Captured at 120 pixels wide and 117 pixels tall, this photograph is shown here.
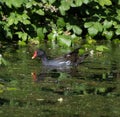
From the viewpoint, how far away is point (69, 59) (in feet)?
36.8

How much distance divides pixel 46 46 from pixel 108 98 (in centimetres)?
566

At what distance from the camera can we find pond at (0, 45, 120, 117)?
756cm

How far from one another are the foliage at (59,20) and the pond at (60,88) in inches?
63.7

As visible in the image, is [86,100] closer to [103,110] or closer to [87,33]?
[103,110]

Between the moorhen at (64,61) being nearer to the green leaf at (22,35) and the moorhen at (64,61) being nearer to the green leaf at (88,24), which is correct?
the green leaf at (22,35)

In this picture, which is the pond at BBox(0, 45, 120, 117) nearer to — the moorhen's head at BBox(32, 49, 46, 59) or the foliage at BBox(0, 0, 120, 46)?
the moorhen's head at BBox(32, 49, 46, 59)

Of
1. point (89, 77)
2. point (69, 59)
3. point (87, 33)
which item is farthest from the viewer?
point (87, 33)

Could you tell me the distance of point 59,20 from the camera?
47.9 feet

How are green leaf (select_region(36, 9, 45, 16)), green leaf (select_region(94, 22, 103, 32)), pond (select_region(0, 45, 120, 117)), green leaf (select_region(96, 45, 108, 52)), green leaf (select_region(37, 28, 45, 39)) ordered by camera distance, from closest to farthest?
pond (select_region(0, 45, 120, 117))
green leaf (select_region(96, 45, 108, 52))
green leaf (select_region(36, 9, 45, 16))
green leaf (select_region(94, 22, 103, 32))
green leaf (select_region(37, 28, 45, 39))

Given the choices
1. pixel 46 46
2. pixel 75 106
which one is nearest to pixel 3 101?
pixel 75 106

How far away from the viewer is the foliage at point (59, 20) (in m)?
13.6

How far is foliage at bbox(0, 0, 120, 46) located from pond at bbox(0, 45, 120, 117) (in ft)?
5.31

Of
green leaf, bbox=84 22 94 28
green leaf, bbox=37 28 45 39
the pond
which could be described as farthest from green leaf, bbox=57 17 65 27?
the pond

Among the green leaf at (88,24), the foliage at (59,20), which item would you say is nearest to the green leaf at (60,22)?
the foliage at (59,20)
